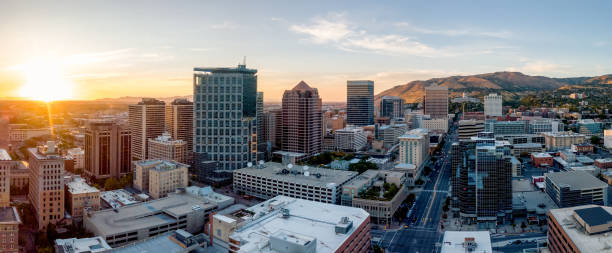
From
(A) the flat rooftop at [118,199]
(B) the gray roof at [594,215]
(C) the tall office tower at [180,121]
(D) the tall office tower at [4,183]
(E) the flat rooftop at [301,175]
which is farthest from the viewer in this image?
(C) the tall office tower at [180,121]

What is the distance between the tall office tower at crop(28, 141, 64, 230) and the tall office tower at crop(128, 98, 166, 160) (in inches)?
2088

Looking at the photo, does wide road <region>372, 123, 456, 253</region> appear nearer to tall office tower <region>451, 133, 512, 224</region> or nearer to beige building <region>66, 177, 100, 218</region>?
tall office tower <region>451, 133, 512, 224</region>

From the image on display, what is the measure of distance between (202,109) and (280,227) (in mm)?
59360

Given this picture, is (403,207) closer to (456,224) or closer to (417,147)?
(456,224)

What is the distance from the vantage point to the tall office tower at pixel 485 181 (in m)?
68.8

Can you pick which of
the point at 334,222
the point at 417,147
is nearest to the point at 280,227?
the point at 334,222

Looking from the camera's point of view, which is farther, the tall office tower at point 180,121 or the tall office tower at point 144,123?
the tall office tower at point 180,121

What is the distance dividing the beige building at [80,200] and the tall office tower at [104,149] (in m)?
27.3

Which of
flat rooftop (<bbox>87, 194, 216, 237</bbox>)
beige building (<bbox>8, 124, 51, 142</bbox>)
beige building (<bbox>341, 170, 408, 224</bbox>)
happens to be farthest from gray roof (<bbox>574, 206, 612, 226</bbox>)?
beige building (<bbox>8, 124, 51, 142</bbox>)

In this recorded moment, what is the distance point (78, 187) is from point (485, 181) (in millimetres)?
70579

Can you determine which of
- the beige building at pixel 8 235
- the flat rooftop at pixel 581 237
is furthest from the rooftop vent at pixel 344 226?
the beige building at pixel 8 235

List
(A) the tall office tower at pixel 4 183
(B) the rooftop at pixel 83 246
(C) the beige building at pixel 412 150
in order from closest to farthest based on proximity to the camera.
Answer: (B) the rooftop at pixel 83 246 → (A) the tall office tower at pixel 4 183 → (C) the beige building at pixel 412 150

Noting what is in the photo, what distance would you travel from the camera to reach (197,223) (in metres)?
64.1

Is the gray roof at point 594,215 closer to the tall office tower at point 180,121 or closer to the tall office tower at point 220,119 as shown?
the tall office tower at point 220,119
